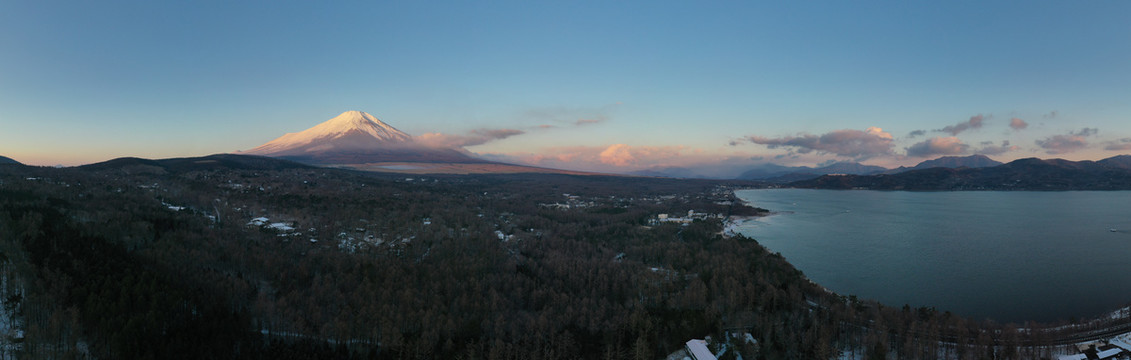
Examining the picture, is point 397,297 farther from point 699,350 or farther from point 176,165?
point 176,165

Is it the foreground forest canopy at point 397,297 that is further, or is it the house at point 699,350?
the house at point 699,350

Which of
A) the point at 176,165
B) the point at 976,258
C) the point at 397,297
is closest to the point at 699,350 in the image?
the point at 397,297

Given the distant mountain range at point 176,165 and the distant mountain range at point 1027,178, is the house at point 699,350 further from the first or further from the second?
the distant mountain range at point 1027,178

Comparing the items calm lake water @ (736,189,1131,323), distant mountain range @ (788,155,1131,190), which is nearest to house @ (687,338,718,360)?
calm lake water @ (736,189,1131,323)

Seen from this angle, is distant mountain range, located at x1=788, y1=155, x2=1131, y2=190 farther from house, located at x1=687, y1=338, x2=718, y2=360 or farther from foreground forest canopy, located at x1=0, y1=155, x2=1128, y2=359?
house, located at x1=687, y1=338, x2=718, y2=360

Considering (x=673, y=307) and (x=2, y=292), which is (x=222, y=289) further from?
(x=673, y=307)

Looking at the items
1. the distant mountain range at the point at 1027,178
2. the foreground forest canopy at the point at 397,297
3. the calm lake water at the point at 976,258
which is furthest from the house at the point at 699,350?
the distant mountain range at the point at 1027,178
